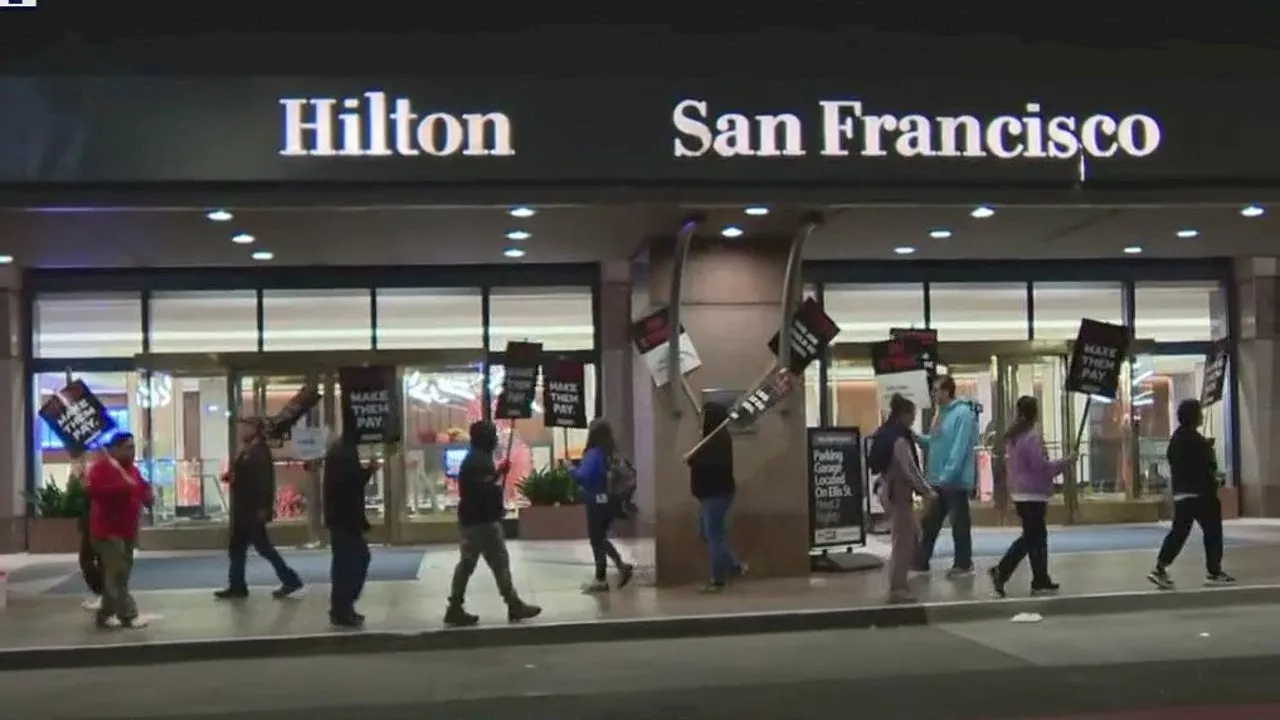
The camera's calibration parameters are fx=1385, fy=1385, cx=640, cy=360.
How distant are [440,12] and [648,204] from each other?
3242 mm

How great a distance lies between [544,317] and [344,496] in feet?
28.5

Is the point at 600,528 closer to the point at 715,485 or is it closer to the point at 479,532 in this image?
the point at 715,485

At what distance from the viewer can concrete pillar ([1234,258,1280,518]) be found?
2025 cm

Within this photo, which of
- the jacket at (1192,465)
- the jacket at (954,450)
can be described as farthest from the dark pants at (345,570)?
the jacket at (1192,465)

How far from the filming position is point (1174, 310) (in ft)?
68.9

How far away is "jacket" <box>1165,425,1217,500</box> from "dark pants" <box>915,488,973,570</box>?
1993mm

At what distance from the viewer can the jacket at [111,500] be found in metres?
11.5

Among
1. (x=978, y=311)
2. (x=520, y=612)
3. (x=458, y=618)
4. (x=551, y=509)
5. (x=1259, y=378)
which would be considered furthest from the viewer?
(x=978, y=311)

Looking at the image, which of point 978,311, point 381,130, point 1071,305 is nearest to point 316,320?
point 381,130

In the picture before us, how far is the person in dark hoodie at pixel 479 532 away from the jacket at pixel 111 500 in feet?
9.12

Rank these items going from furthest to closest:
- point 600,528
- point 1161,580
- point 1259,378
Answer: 1. point 1259,378
2. point 600,528
3. point 1161,580

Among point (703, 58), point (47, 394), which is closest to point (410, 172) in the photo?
point (703, 58)

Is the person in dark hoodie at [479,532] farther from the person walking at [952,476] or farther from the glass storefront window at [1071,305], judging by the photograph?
the glass storefront window at [1071,305]

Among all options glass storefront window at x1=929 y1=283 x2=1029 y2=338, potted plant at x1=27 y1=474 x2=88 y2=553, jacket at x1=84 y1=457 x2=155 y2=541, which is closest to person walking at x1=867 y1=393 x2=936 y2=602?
jacket at x1=84 y1=457 x2=155 y2=541
